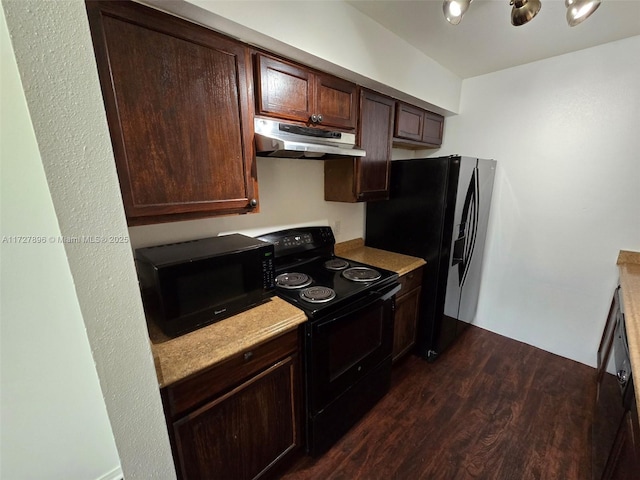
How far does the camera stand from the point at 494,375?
211 centimetres

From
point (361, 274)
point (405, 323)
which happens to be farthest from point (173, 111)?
point (405, 323)

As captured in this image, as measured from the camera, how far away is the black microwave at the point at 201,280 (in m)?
1.07

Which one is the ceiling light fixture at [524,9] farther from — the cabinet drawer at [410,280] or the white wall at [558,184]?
the cabinet drawer at [410,280]

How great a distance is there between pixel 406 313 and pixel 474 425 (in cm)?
77

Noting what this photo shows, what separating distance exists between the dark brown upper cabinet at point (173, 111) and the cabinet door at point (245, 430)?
772 millimetres

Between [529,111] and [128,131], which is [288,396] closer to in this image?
[128,131]

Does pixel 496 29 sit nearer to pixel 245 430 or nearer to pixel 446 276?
pixel 446 276

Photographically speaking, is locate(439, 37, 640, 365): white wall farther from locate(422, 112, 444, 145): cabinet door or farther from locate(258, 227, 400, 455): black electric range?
locate(258, 227, 400, 455): black electric range

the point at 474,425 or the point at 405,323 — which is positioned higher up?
the point at 405,323

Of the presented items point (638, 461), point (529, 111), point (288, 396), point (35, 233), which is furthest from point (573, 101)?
point (35, 233)

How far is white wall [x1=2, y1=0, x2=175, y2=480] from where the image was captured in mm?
536

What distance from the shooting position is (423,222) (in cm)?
206

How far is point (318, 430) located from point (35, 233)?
1.47 m

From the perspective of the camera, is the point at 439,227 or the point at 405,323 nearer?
the point at 439,227
